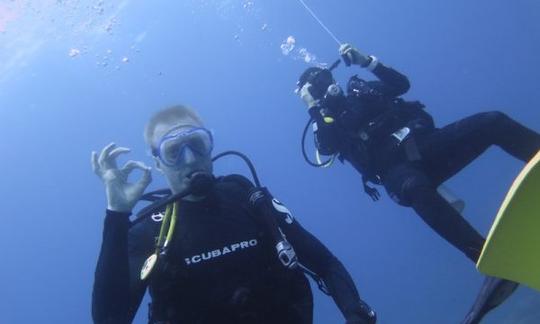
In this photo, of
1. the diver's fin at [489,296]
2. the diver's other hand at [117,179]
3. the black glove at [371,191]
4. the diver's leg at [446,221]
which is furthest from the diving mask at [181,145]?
the black glove at [371,191]

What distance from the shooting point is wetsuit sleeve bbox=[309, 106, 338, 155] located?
6.27 metres

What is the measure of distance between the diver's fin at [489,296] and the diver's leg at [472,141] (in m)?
2.71

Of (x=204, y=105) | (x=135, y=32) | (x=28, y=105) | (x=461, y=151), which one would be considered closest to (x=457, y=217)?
(x=461, y=151)

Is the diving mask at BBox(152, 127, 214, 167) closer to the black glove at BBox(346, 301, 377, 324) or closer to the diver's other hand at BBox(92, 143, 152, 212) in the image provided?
the diver's other hand at BBox(92, 143, 152, 212)

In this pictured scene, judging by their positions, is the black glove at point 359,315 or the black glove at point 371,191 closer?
the black glove at point 359,315

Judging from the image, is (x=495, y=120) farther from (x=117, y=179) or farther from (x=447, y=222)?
(x=117, y=179)

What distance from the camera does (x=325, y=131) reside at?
21.2 feet

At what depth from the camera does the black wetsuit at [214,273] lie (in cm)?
333

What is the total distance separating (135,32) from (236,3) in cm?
1133

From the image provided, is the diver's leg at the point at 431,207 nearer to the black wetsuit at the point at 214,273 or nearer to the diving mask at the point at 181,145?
Result: the black wetsuit at the point at 214,273

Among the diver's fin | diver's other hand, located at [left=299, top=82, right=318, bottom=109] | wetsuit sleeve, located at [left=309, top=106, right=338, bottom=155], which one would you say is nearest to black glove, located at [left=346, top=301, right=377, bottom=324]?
the diver's fin

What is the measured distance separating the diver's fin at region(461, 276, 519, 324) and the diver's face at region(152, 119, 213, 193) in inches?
82.9

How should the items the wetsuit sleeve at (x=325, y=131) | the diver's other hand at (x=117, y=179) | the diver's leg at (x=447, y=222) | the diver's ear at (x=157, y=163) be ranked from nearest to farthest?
the diver's other hand at (x=117, y=179) → the diver's ear at (x=157, y=163) → the diver's leg at (x=447, y=222) → the wetsuit sleeve at (x=325, y=131)

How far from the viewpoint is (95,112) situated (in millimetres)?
60969
